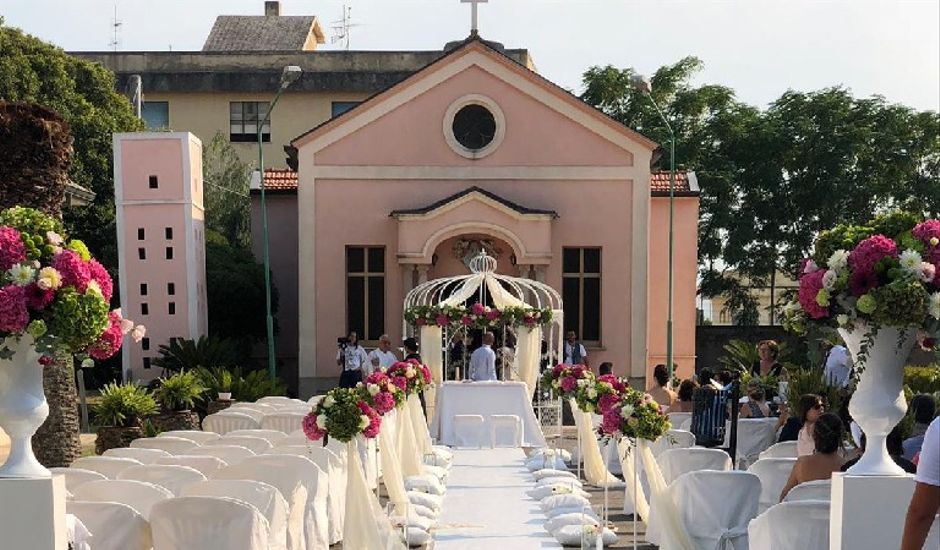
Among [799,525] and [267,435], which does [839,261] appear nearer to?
[799,525]

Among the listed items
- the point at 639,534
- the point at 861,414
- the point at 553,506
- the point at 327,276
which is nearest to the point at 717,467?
the point at 639,534

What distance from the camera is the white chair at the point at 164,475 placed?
12.8 metres

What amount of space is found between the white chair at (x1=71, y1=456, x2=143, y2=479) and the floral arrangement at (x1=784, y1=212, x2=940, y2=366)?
6273mm

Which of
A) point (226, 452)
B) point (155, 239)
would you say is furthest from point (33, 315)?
point (155, 239)

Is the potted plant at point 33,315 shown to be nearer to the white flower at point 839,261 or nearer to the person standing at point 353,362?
the white flower at point 839,261

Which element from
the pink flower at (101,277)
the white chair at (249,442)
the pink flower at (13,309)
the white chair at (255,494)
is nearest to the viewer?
the pink flower at (13,309)

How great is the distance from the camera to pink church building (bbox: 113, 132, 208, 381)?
32.5 meters

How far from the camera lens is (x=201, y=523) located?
11.3 metres

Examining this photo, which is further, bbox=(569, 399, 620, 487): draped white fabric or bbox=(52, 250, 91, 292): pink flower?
bbox=(569, 399, 620, 487): draped white fabric

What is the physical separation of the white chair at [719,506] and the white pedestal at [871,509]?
4.48m

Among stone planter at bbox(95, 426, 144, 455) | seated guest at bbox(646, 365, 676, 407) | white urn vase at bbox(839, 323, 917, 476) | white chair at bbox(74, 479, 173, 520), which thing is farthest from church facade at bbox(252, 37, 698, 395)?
white urn vase at bbox(839, 323, 917, 476)

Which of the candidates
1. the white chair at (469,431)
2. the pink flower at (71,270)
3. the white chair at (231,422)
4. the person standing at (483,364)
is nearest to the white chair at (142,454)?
the pink flower at (71,270)

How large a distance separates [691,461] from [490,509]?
9.11 feet

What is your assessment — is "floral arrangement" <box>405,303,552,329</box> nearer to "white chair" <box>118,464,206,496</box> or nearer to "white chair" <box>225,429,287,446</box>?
"white chair" <box>225,429,287,446</box>
